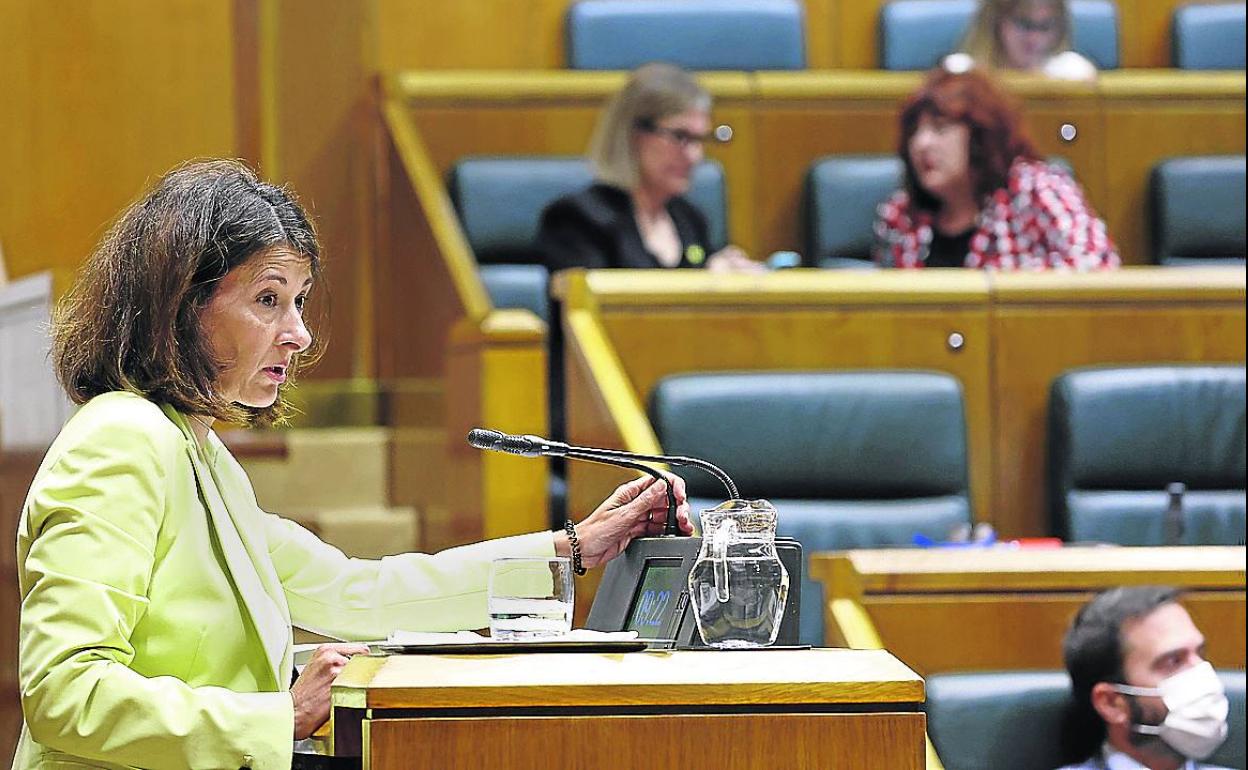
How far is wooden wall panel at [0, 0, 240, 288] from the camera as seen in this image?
93.0 inches

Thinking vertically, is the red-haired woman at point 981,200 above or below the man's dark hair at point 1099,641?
above

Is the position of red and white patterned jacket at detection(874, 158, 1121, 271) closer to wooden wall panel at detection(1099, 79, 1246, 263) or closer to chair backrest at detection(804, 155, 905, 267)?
chair backrest at detection(804, 155, 905, 267)

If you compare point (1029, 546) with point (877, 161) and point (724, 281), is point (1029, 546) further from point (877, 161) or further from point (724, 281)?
point (877, 161)

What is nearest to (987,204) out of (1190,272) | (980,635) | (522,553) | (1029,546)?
(1190,272)

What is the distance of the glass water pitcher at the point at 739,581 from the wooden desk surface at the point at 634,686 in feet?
0.26

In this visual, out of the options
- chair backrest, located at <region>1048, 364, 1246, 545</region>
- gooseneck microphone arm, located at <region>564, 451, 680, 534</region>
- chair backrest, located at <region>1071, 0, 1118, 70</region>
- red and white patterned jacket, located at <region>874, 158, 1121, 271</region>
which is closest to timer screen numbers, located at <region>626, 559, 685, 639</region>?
gooseneck microphone arm, located at <region>564, 451, 680, 534</region>

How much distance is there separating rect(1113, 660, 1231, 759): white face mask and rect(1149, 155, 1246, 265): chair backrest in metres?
1.14

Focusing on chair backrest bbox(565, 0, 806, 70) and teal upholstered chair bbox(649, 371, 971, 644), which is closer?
teal upholstered chair bbox(649, 371, 971, 644)

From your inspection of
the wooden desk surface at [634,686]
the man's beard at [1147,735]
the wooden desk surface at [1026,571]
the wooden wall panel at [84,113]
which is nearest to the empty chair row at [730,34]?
the wooden wall panel at [84,113]

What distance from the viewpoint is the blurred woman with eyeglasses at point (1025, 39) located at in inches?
93.4

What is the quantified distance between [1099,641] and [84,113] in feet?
5.06

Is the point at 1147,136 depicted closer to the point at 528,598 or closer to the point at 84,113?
the point at 84,113

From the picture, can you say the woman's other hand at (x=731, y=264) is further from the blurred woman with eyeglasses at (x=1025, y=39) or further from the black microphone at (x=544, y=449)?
the black microphone at (x=544, y=449)

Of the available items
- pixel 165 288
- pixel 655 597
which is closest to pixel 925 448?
pixel 655 597
